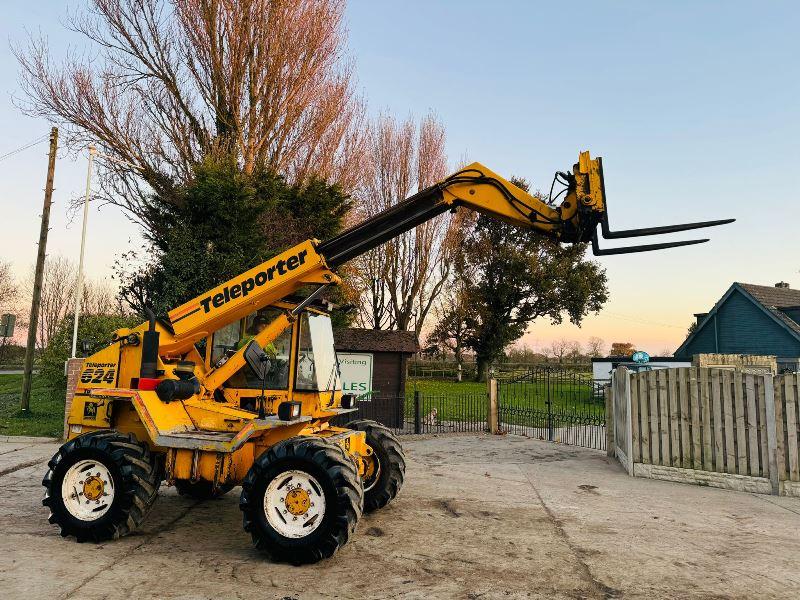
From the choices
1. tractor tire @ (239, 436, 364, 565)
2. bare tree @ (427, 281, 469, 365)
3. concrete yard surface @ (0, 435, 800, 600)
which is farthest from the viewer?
bare tree @ (427, 281, 469, 365)

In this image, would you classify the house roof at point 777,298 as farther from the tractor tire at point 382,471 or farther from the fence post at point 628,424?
the tractor tire at point 382,471

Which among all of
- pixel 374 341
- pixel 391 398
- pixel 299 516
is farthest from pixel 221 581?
pixel 374 341

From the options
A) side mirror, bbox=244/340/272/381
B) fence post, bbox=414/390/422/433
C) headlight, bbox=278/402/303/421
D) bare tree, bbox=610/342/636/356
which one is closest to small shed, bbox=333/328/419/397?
fence post, bbox=414/390/422/433

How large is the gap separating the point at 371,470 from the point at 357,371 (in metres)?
9.53

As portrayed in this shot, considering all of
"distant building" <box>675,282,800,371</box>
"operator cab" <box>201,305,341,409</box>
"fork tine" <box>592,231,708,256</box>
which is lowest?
"operator cab" <box>201,305,341,409</box>

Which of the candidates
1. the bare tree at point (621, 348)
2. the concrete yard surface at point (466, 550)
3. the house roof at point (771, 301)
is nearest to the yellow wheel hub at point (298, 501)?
the concrete yard surface at point (466, 550)

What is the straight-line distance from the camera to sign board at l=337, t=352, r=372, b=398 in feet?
54.4

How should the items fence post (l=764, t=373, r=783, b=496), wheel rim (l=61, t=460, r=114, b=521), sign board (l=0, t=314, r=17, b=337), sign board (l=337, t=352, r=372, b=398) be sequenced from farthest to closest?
sign board (l=0, t=314, r=17, b=337), sign board (l=337, t=352, r=372, b=398), fence post (l=764, t=373, r=783, b=496), wheel rim (l=61, t=460, r=114, b=521)

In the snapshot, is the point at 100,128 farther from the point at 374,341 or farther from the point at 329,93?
the point at 374,341

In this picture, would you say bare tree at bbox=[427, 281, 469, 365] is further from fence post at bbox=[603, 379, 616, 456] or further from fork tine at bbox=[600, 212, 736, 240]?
fork tine at bbox=[600, 212, 736, 240]

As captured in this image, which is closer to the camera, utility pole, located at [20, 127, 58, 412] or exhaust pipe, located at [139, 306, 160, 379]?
exhaust pipe, located at [139, 306, 160, 379]

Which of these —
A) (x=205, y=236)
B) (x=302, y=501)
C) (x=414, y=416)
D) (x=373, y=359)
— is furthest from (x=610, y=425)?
(x=205, y=236)

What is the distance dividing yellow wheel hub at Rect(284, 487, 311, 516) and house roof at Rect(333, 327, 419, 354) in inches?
437

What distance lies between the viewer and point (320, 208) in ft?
61.8
